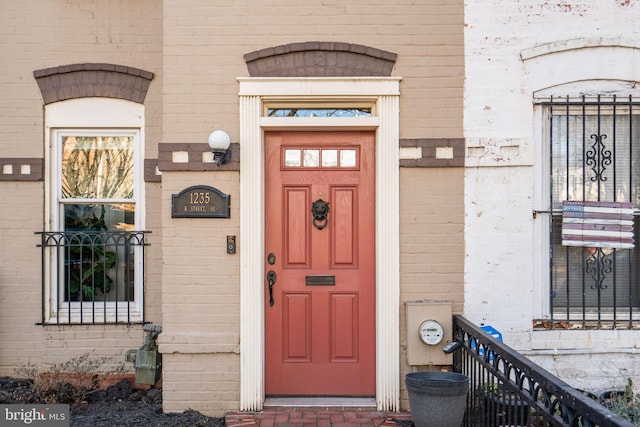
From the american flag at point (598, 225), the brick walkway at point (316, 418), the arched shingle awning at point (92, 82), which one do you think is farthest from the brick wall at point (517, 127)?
the arched shingle awning at point (92, 82)

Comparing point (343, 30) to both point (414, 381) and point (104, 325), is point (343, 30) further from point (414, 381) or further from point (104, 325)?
point (104, 325)

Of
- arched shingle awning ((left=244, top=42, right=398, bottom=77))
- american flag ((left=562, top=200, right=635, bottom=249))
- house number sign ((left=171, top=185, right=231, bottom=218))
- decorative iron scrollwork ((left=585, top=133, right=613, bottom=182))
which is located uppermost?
arched shingle awning ((left=244, top=42, right=398, bottom=77))

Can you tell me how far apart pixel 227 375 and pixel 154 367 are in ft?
2.66

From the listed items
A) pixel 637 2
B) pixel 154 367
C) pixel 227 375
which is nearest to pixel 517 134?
pixel 637 2

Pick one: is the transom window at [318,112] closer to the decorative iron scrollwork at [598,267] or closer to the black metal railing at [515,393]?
the black metal railing at [515,393]

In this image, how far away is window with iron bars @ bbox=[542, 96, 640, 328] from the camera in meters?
5.55

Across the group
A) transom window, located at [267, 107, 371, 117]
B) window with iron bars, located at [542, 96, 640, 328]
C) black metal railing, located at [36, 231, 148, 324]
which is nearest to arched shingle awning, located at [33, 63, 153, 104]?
black metal railing, located at [36, 231, 148, 324]

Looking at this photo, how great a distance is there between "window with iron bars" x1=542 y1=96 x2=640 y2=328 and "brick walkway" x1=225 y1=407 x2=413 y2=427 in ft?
5.77

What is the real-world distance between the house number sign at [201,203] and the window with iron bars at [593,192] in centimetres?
293

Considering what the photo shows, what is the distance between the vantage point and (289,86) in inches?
213

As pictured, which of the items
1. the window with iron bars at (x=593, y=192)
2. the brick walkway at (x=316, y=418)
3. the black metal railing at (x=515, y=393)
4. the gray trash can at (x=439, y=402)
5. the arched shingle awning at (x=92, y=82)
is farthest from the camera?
the arched shingle awning at (x=92, y=82)

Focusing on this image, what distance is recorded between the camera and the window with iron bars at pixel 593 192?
555cm

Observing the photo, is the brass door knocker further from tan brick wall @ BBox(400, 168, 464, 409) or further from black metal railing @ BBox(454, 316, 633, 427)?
black metal railing @ BBox(454, 316, 633, 427)

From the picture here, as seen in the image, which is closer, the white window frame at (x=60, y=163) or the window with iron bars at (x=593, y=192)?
the window with iron bars at (x=593, y=192)
